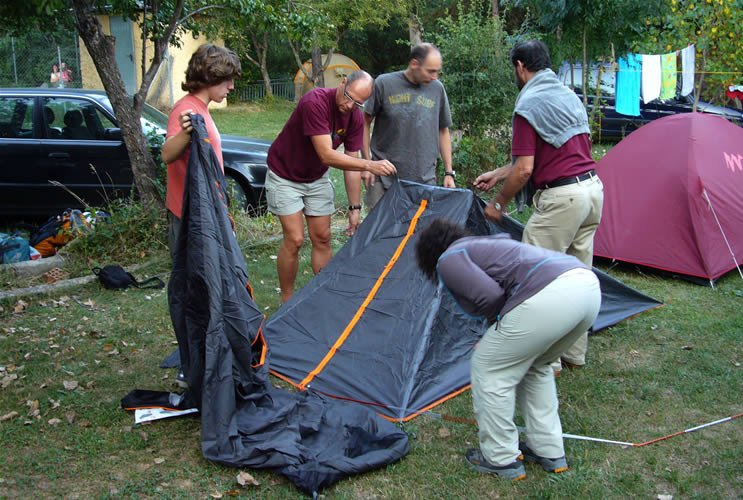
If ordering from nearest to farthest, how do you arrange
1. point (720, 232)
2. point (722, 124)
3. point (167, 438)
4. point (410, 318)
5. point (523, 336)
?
point (523, 336), point (167, 438), point (410, 318), point (720, 232), point (722, 124)

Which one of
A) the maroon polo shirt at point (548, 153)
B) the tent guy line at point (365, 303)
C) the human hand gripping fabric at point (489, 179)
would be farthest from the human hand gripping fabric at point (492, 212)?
the tent guy line at point (365, 303)

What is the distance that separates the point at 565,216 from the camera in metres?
4.07

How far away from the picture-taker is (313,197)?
16.4 feet

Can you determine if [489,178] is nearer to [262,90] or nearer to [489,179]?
[489,179]

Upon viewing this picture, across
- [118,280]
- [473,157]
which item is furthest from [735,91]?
[118,280]

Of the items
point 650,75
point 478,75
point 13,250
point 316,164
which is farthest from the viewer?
point 650,75

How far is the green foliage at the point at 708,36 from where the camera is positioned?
1089 centimetres

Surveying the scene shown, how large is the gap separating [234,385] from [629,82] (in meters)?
9.56

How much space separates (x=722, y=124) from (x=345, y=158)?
402 centimetres

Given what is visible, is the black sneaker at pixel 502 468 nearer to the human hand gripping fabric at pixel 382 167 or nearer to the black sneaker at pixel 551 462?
the black sneaker at pixel 551 462

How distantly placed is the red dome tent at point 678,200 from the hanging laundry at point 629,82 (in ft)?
15.7

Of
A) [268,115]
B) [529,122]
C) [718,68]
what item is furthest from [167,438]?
[268,115]

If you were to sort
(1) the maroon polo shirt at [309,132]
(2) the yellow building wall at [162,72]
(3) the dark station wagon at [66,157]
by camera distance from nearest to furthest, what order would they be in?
(1) the maroon polo shirt at [309,132]
(3) the dark station wagon at [66,157]
(2) the yellow building wall at [162,72]

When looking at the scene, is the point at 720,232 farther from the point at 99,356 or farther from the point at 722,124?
the point at 99,356
